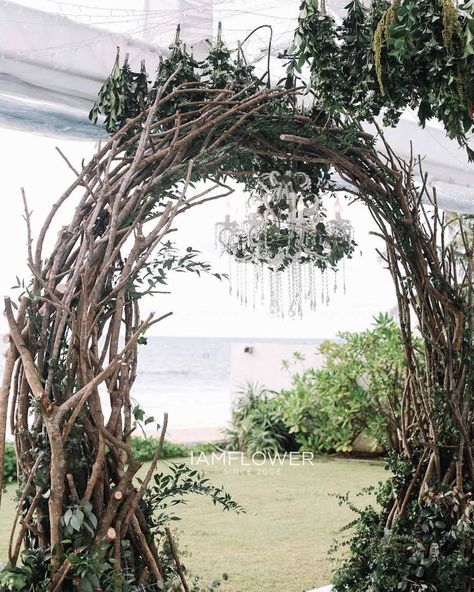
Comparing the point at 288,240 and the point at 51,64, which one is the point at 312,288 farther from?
the point at 51,64

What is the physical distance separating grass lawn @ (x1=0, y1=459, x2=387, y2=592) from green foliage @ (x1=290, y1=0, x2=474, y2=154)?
78.8 inches

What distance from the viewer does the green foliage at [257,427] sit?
24.0 feet

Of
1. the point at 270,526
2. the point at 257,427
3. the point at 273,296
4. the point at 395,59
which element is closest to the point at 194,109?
the point at 395,59

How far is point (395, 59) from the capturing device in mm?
1855

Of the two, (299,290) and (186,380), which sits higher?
(299,290)

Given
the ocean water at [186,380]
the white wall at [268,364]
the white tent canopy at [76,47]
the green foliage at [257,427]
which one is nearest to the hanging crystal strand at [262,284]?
the white tent canopy at [76,47]

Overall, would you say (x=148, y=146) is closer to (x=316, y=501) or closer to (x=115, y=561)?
(x=115, y=561)

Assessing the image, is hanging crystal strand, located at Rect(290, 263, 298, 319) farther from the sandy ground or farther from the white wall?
the sandy ground

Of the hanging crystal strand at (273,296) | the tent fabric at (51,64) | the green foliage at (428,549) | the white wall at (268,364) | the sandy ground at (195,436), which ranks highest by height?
the tent fabric at (51,64)

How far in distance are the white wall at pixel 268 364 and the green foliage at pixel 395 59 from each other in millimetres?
6334

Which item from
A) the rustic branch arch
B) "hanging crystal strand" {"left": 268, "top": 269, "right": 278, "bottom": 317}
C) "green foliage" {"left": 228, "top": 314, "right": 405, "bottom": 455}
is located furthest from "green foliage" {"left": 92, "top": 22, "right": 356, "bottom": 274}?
"green foliage" {"left": 228, "top": 314, "right": 405, "bottom": 455}

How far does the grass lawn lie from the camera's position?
3.66m

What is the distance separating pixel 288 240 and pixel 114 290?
1037mm

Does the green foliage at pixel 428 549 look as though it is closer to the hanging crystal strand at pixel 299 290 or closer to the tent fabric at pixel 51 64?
the hanging crystal strand at pixel 299 290
